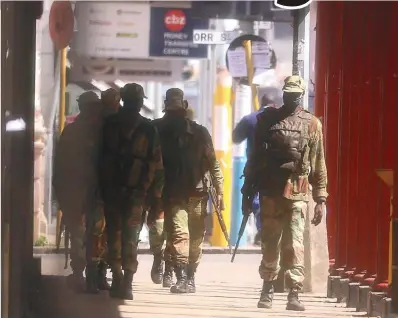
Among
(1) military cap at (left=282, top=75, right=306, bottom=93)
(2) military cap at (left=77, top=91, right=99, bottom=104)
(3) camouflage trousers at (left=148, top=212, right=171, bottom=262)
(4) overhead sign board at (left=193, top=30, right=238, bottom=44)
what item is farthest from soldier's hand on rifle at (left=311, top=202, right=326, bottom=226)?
(2) military cap at (left=77, top=91, right=99, bottom=104)

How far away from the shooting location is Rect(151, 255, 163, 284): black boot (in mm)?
2918

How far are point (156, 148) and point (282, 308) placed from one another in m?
0.78

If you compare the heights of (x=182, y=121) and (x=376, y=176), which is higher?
(x=182, y=121)

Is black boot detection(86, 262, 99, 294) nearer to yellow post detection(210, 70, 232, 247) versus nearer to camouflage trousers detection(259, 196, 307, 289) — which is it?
yellow post detection(210, 70, 232, 247)

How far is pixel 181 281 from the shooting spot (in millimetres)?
2939

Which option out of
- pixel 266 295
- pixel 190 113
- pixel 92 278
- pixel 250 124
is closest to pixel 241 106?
pixel 250 124

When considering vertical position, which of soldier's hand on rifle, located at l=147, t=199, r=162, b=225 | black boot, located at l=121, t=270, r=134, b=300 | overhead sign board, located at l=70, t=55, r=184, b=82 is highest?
overhead sign board, located at l=70, t=55, r=184, b=82

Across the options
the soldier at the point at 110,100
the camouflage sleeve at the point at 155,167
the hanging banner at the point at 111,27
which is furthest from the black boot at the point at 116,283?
the hanging banner at the point at 111,27

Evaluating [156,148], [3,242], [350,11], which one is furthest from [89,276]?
[350,11]

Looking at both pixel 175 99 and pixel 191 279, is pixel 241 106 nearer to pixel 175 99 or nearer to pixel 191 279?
pixel 175 99

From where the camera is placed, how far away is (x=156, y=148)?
2.88 m

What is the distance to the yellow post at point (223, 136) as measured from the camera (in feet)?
9.25

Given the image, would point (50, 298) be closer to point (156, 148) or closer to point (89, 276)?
point (89, 276)

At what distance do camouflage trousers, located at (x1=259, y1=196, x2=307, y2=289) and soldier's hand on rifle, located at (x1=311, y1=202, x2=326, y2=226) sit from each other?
0.05 metres
